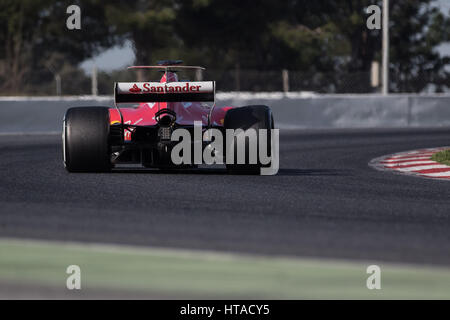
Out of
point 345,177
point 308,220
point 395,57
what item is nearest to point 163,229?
point 308,220

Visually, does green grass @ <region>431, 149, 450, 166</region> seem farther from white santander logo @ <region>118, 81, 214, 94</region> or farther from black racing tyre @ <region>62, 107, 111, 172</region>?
black racing tyre @ <region>62, 107, 111, 172</region>

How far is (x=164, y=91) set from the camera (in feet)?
36.4

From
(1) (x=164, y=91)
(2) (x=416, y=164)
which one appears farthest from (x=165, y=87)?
(2) (x=416, y=164)

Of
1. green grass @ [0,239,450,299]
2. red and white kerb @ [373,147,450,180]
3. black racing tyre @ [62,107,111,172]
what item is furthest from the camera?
red and white kerb @ [373,147,450,180]

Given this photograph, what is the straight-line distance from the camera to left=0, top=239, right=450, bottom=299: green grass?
524 cm

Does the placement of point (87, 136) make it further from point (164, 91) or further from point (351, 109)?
point (351, 109)

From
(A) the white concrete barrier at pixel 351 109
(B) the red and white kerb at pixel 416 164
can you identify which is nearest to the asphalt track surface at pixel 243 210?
(B) the red and white kerb at pixel 416 164

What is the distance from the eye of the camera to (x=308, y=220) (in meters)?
7.79

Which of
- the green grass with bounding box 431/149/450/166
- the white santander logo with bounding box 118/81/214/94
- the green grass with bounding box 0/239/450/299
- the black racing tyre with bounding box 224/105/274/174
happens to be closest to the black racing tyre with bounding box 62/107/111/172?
the white santander logo with bounding box 118/81/214/94

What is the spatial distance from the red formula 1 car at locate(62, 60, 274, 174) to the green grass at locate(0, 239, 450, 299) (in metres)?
4.36

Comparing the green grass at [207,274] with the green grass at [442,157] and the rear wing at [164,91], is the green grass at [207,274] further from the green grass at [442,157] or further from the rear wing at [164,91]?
the green grass at [442,157]

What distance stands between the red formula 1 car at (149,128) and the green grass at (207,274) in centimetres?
436

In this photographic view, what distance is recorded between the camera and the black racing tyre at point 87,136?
1090cm

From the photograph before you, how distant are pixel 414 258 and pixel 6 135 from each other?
1639 cm
